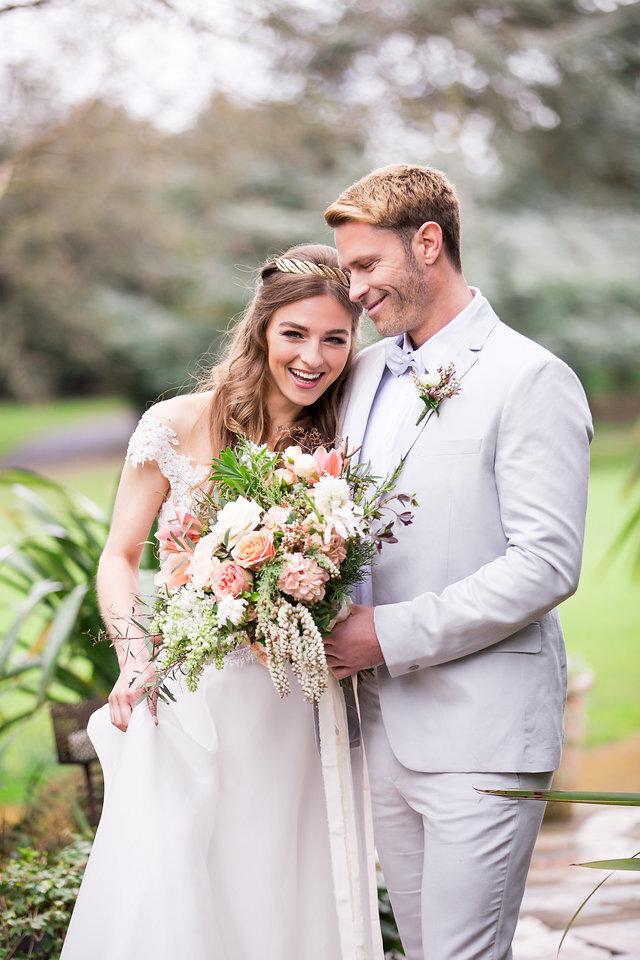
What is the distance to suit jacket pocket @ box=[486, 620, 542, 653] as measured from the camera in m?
2.24

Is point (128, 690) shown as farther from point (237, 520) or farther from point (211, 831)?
point (237, 520)

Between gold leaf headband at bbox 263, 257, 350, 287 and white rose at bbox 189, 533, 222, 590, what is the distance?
0.93 metres

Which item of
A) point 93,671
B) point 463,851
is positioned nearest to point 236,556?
point 463,851

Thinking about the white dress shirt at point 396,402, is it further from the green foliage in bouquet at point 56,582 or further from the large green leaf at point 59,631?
the green foliage in bouquet at point 56,582

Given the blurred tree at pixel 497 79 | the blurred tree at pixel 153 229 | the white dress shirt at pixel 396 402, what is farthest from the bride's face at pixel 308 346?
the blurred tree at pixel 497 79

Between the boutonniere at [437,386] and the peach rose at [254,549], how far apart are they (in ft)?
1.77

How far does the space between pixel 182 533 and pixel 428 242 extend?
919 millimetres

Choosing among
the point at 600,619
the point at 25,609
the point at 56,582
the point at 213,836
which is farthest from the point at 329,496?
the point at 600,619

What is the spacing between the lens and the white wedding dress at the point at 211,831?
89.3 inches

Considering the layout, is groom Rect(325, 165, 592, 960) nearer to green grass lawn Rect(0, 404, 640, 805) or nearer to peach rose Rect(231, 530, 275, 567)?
peach rose Rect(231, 530, 275, 567)

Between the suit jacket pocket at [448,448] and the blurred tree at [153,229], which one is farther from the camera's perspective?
the blurred tree at [153,229]

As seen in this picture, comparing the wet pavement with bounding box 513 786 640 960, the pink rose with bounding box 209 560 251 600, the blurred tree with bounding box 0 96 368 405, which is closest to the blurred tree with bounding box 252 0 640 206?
the blurred tree with bounding box 0 96 368 405

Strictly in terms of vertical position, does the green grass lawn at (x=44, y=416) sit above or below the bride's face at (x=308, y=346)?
above

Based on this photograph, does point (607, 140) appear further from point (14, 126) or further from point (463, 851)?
point (463, 851)
